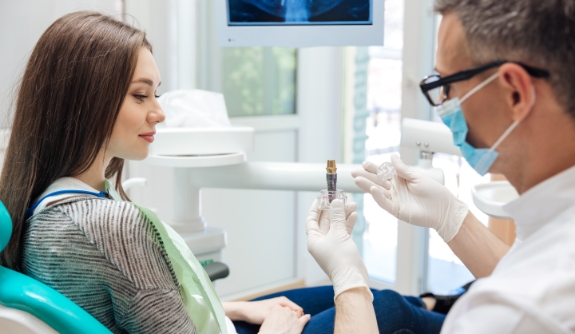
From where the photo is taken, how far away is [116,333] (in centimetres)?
107

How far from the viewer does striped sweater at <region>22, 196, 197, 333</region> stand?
1.01 meters

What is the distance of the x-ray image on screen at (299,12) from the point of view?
1.89 meters

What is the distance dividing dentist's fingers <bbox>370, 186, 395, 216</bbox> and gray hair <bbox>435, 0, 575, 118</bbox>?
0.54 metres

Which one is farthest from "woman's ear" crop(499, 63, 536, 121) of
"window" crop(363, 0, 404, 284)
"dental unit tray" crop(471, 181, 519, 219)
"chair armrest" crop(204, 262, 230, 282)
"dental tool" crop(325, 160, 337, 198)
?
"window" crop(363, 0, 404, 284)

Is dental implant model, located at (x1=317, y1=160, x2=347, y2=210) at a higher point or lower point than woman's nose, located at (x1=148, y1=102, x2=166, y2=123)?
lower

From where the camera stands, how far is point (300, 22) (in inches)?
76.5

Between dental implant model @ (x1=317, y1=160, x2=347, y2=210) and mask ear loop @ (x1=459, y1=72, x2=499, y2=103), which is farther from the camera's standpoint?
dental implant model @ (x1=317, y1=160, x2=347, y2=210)

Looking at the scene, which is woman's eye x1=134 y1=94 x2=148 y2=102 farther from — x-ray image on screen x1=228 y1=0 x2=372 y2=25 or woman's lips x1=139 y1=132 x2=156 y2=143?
x-ray image on screen x1=228 y1=0 x2=372 y2=25

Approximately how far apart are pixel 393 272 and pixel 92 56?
94.8 inches

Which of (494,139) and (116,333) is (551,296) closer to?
(494,139)

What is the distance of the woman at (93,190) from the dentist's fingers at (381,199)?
420 mm

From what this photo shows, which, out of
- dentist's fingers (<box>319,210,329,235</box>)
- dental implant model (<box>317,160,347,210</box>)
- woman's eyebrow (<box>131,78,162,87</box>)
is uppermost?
woman's eyebrow (<box>131,78,162,87</box>)

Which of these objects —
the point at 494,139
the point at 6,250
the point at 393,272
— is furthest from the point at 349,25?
the point at 393,272

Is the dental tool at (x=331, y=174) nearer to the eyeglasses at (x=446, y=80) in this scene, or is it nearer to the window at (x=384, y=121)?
the eyeglasses at (x=446, y=80)
